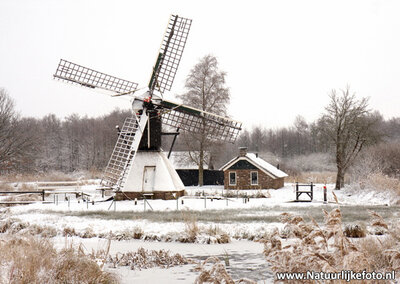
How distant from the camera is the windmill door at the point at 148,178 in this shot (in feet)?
68.5

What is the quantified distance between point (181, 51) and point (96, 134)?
50.8 metres

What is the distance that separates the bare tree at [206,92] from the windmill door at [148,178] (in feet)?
52.7

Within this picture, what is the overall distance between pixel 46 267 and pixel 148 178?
1486cm

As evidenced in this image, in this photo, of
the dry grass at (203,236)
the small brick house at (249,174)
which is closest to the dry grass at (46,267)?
the dry grass at (203,236)

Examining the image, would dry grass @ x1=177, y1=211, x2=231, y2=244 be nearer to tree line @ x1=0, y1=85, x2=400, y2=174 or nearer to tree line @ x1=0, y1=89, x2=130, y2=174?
tree line @ x1=0, y1=85, x2=400, y2=174

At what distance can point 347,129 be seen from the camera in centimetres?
3372

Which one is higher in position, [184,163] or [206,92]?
[206,92]

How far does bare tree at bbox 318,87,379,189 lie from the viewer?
3331cm

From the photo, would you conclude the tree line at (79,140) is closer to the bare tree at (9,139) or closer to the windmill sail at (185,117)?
the bare tree at (9,139)

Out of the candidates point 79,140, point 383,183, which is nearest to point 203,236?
point 383,183

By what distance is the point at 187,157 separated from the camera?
41312mm

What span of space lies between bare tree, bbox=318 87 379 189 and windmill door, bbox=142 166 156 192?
18255 mm

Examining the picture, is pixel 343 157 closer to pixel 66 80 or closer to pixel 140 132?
pixel 140 132

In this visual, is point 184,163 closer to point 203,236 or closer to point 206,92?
point 206,92
